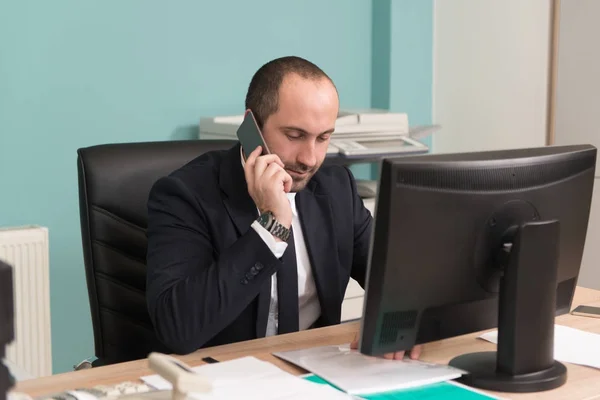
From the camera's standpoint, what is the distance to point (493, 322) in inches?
57.7

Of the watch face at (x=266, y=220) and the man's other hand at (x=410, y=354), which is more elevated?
the watch face at (x=266, y=220)

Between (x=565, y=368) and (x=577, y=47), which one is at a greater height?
(x=577, y=47)

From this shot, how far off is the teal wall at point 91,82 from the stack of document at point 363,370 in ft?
4.90

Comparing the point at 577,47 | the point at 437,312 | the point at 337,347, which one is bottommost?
the point at 337,347

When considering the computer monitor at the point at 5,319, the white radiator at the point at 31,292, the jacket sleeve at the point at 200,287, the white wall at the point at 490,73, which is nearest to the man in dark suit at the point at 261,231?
the jacket sleeve at the point at 200,287

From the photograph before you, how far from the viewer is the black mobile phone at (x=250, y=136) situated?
5.72 feet

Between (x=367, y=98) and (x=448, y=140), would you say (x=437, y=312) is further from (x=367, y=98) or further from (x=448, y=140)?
(x=448, y=140)

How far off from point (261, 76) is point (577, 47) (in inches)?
98.2

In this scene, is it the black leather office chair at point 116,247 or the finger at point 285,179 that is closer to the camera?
the finger at point 285,179

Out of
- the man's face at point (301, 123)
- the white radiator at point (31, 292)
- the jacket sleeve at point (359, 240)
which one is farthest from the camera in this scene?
the white radiator at point (31, 292)

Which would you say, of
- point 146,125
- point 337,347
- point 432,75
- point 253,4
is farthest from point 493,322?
point 432,75

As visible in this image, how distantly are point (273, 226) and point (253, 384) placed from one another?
14.0 inches

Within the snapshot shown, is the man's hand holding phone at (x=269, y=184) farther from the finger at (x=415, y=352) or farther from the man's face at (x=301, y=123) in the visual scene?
the finger at (x=415, y=352)

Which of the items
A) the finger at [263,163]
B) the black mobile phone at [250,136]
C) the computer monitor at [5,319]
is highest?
the black mobile phone at [250,136]
